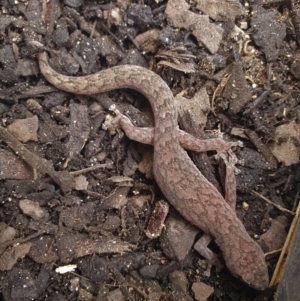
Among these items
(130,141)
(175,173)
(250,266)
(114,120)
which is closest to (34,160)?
(114,120)

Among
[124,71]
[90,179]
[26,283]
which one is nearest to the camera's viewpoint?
[26,283]

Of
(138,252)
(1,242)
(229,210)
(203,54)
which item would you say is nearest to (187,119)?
(203,54)

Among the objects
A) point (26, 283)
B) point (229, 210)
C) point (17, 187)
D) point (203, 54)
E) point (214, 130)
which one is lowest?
point (26, 283)

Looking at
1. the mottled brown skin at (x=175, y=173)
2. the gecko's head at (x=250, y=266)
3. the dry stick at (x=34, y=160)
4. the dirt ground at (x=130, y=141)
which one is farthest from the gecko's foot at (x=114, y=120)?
the gecko's head at (x=250, y=266)

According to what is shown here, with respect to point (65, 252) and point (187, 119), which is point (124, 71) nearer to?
point (187, 119)

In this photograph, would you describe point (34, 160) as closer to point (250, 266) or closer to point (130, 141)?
point (130, 141)

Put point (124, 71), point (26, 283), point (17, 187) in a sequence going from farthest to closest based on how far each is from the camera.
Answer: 1. point (124, 71)
2. point (17, 187)
3. point (26, 283)

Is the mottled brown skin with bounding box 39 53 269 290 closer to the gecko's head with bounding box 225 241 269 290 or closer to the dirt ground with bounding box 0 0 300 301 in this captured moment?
the gecko's head with bounding box 225 241 269 290
